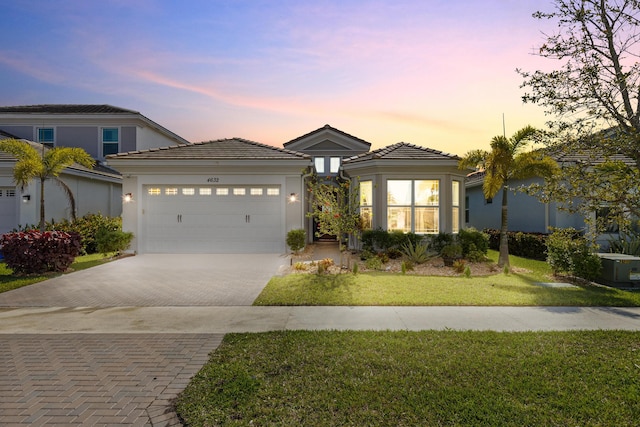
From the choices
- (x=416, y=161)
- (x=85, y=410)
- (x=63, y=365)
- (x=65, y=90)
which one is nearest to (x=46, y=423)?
(x=85, y=410)

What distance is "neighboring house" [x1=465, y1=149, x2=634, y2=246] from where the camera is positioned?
42.5 ft

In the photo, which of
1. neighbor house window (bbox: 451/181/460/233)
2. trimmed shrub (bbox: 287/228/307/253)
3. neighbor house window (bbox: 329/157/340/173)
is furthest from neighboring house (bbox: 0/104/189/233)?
neighbor house window (bbox: 451/181/460/233)

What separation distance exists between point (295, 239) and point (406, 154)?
5.54 meters

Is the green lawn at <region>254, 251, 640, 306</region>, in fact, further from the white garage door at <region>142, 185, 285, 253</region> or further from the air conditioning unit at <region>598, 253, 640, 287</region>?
the white garage door at <region>142, 185, 285, 253</region>

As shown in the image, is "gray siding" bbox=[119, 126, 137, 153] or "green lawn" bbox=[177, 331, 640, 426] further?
"gray siding" bbox=[119, 126, 137, 153]

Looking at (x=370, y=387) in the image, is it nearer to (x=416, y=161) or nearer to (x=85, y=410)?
(x=85, y=410)

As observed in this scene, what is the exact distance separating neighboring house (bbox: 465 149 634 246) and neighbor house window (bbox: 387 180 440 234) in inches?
115

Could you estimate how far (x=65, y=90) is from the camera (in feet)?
61.0

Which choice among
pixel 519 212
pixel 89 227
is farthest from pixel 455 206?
pixel 89 227

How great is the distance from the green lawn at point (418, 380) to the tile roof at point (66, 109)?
2066 cm

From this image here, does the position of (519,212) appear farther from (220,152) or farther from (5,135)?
(5,135)

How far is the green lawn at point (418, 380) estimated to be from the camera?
9.61ft

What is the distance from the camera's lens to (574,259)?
856cm

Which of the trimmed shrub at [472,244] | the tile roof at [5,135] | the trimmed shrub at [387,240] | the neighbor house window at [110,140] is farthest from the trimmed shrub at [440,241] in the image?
the tile roof at [5,135]
